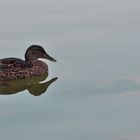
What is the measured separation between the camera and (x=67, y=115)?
8383 millimetres

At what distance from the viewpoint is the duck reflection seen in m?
9.95

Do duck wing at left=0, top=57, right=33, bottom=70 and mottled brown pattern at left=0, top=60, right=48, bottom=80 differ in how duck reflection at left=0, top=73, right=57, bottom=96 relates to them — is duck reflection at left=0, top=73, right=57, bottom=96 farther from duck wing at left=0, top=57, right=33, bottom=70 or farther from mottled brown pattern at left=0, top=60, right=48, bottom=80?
duck wing at left=0, top=57, right=33, bottom=70

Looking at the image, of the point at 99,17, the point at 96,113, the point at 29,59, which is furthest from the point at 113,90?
the point at 99,17

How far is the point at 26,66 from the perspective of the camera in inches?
439

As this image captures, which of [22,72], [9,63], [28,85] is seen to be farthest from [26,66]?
[28,85]

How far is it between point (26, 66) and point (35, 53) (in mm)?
526

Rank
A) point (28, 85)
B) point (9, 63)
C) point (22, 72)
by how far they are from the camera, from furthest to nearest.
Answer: point (22, 72) < point (9, 63) < point (28, 85)

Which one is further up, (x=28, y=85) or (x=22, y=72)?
(x=22, y=72)

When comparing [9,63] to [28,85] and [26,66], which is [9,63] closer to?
[26,66]

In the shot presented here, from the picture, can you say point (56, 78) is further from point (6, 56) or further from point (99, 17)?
point (99, 17)

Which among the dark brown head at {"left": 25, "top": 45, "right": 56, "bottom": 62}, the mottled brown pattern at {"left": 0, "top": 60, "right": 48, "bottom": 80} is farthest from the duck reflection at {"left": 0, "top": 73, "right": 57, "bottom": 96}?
the dark brown head at {"left": 25, "top": 45, "right": 56, "bottom": 62}

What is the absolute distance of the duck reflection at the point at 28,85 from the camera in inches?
392

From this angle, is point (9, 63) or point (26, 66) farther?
point (26, 66)

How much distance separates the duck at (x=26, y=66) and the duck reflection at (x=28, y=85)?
0.34 feet
